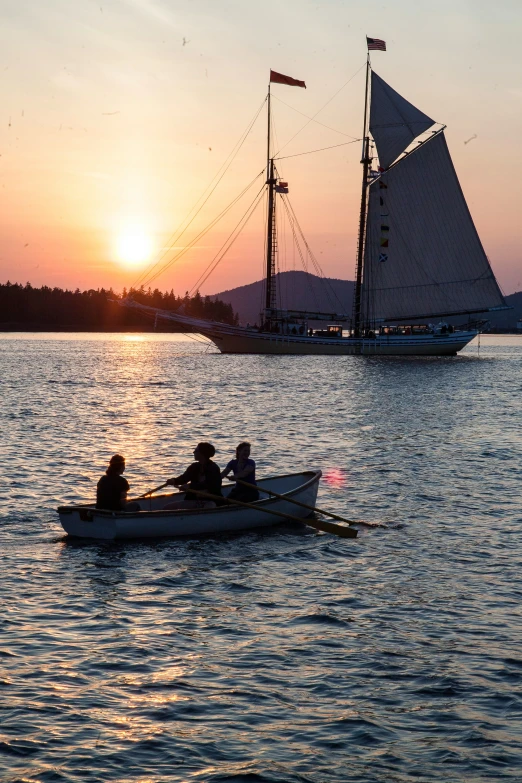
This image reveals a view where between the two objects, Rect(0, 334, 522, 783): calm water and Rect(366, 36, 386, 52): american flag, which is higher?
Rect(366, 36, 386, 52): american flag

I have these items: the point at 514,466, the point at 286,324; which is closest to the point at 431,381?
the point at 286,324

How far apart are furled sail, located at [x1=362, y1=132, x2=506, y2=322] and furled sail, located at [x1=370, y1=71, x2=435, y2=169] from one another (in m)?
3.63

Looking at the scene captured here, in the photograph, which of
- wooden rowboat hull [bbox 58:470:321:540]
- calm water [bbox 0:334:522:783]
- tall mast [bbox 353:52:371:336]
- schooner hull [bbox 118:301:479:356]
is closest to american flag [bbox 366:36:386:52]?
tall mast [bbox 353:52:371:336]

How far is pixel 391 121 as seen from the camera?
4545 inches

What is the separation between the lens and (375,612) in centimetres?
1545

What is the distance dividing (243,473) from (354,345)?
107747 mm

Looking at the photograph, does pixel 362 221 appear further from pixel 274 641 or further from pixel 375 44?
pixel 274 641

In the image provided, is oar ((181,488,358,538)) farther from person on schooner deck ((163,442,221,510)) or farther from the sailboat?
the sailboat

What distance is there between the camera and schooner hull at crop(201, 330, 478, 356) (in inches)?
4919

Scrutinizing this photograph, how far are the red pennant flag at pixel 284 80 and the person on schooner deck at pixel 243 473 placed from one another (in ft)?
334

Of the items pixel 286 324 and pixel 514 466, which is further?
pixel 286 324

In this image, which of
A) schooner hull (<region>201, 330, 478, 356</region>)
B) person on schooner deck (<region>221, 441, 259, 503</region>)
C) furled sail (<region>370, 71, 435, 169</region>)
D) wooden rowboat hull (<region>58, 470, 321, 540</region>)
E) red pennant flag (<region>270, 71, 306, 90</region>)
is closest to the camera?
wooden rowboat hull (<region>58, 470, 321, 540</region>)

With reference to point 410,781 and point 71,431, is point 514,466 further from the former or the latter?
point 410,781

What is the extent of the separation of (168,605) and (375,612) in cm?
357
